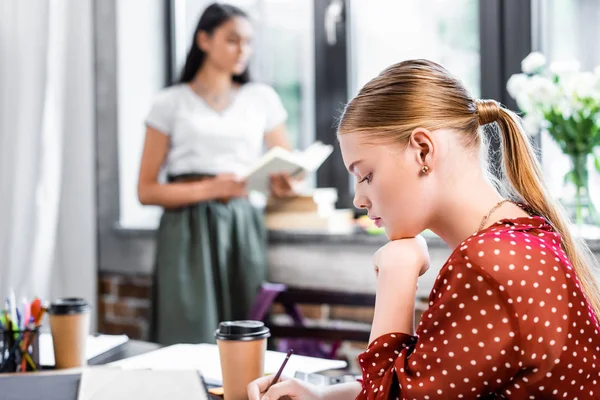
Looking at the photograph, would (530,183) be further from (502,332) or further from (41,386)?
(41,386)

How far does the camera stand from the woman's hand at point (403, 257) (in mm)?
979

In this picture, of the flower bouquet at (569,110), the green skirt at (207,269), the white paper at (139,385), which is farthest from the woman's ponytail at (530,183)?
the green skirt at (207,269)

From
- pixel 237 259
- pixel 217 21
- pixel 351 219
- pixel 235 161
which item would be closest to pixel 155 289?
pixel 237 259

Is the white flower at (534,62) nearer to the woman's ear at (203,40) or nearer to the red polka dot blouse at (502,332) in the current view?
the woman's ear at (203,40)

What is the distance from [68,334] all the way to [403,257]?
23.7 inches

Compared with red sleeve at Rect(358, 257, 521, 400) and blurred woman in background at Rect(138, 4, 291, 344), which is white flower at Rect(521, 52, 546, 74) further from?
red sleeve at Rect(358, 257, 521, 400)

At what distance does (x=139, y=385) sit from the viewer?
1.07 meters

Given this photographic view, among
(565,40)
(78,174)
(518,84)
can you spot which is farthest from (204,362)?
(78,174)

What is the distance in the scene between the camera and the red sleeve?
2.82 ft

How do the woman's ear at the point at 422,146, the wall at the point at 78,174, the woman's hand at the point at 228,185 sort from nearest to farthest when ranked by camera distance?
the woman's ear at the point at 422,146 < the woman's hand at the point at 228,185 < the wall at the point at 78,174

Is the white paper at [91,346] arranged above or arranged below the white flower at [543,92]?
below

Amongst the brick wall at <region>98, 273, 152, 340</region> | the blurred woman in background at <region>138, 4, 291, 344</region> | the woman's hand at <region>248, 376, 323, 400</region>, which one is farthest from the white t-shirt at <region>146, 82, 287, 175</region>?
the woman's hand at <region>248, 376, 323, 400</region>

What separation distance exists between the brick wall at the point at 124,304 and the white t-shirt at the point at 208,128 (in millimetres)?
662

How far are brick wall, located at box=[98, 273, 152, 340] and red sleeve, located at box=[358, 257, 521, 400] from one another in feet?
7.60
